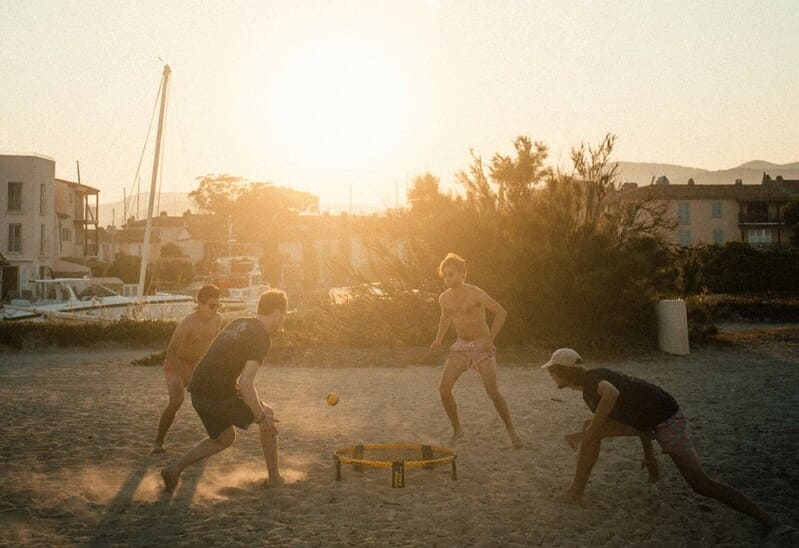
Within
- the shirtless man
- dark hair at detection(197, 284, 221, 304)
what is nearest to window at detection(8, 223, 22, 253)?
dark hair at detection(197, 284, 221, 304)

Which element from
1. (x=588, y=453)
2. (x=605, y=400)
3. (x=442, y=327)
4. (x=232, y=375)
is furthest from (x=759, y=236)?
(x=232, y=375)

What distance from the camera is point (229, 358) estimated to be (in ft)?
20.8

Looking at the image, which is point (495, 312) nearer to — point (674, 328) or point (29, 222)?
point (674, 328)

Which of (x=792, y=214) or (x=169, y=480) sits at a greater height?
(x=792, y=214)

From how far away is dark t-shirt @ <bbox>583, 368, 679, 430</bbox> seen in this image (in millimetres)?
5758

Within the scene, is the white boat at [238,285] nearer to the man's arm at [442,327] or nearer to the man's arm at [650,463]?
the man's arm at [442,327]

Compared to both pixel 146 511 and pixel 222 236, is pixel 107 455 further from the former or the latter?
pixel 222 236

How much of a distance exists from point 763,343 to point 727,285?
21.8 metres

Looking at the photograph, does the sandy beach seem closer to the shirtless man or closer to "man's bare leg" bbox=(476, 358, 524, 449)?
"man's bare leg" bbox=(476, 358, 524, 449)

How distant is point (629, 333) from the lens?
67.1 feet

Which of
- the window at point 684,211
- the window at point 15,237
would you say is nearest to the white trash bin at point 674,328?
the window at point 15,237

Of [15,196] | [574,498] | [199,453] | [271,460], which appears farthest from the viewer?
[15,196]

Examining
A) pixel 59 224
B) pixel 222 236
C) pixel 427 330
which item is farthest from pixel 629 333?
pixel 222 236

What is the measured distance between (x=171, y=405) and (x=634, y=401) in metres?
4.77
